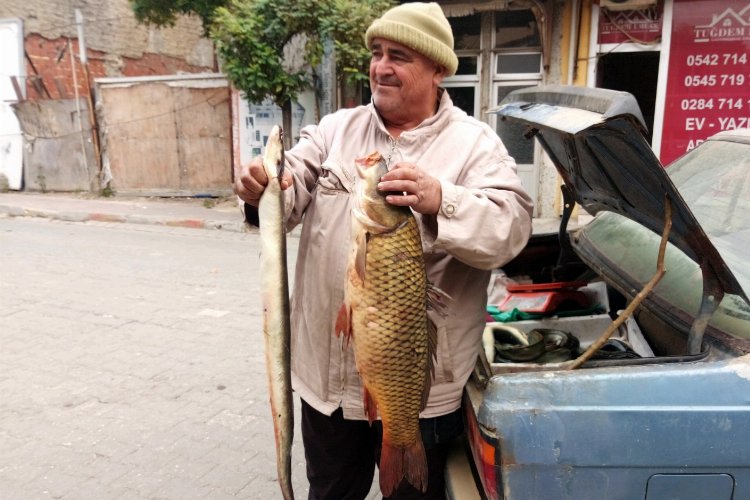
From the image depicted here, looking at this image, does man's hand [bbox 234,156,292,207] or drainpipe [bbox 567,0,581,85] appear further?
drainpipe [bbox 567,0,581,85]

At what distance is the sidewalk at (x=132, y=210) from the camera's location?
10312 millimetres

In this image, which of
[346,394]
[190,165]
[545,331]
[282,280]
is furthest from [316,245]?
[190,165]

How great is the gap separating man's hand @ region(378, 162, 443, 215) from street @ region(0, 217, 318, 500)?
6.31 feet

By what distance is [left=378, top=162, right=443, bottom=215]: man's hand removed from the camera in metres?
1.50

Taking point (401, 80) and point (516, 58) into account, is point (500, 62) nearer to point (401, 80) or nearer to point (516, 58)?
point (516, 58)

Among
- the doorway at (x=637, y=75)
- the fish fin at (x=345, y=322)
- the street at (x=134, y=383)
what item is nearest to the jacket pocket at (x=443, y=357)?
the fish fin at (x=345, y=322)

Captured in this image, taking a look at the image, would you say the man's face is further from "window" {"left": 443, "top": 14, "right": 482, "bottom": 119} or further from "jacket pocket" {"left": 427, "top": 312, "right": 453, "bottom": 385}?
→ "window" {"left": 443, "top": 14, "right": 482, "bottom": 119}

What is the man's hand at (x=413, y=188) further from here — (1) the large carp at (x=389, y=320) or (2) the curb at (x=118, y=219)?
(2) the curb at (x=118, y=219)

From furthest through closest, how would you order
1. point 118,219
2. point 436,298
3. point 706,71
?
1. point 118,219
2. point 706,71
3. point 436,298

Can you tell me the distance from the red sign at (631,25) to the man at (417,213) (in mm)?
8001

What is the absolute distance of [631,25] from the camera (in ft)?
29.1

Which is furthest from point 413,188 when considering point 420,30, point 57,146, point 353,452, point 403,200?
point 57,146

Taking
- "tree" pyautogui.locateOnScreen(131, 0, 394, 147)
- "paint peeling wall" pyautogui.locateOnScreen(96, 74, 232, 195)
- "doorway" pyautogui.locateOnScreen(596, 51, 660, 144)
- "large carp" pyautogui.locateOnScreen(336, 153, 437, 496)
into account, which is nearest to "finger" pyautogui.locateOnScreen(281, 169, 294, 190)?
"large carp" pyautogui.locateOnScreen(336, 153, 437, 496)

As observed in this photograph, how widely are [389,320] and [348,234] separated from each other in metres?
0.37
